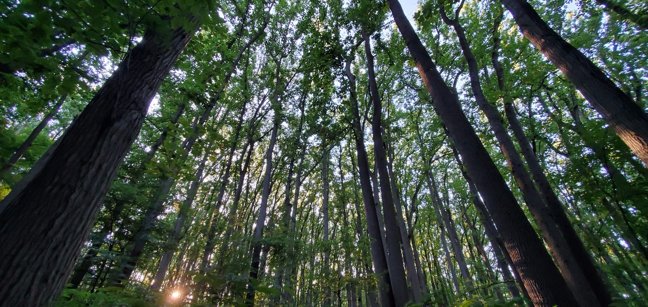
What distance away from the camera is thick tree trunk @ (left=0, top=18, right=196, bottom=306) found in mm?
1561

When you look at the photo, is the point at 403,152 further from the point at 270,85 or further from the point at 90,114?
the point at 90,114

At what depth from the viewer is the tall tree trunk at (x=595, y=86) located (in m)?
3.27

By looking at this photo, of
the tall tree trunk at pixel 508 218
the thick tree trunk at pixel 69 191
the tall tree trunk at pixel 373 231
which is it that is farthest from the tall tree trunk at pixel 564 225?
the thick tree trunk at pixel 69 191

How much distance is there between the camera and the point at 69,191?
1.80 m

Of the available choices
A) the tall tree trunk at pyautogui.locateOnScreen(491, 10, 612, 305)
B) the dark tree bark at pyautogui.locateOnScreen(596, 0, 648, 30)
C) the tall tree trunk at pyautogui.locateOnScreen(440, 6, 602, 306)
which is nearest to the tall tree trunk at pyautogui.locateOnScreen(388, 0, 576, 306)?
the tall tree trunk at pyautogui.locateOnScreen(440, 6, 602, 306)

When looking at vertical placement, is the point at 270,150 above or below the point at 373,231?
above

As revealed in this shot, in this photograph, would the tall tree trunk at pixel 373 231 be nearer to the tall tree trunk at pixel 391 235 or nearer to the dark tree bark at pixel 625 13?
the tall tree trunk at pixel 391 235

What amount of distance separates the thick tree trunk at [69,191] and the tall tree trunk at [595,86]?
17.5 feet

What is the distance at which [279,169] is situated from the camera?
55.1 feet

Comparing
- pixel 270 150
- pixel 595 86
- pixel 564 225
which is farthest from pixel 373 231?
pixel 270 150

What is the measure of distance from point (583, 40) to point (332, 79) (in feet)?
32.3

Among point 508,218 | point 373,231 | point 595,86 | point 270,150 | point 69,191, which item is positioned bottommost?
point 69,191

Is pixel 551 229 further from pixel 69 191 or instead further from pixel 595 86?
pixel 69 191

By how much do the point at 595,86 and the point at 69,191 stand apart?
5803 mm
